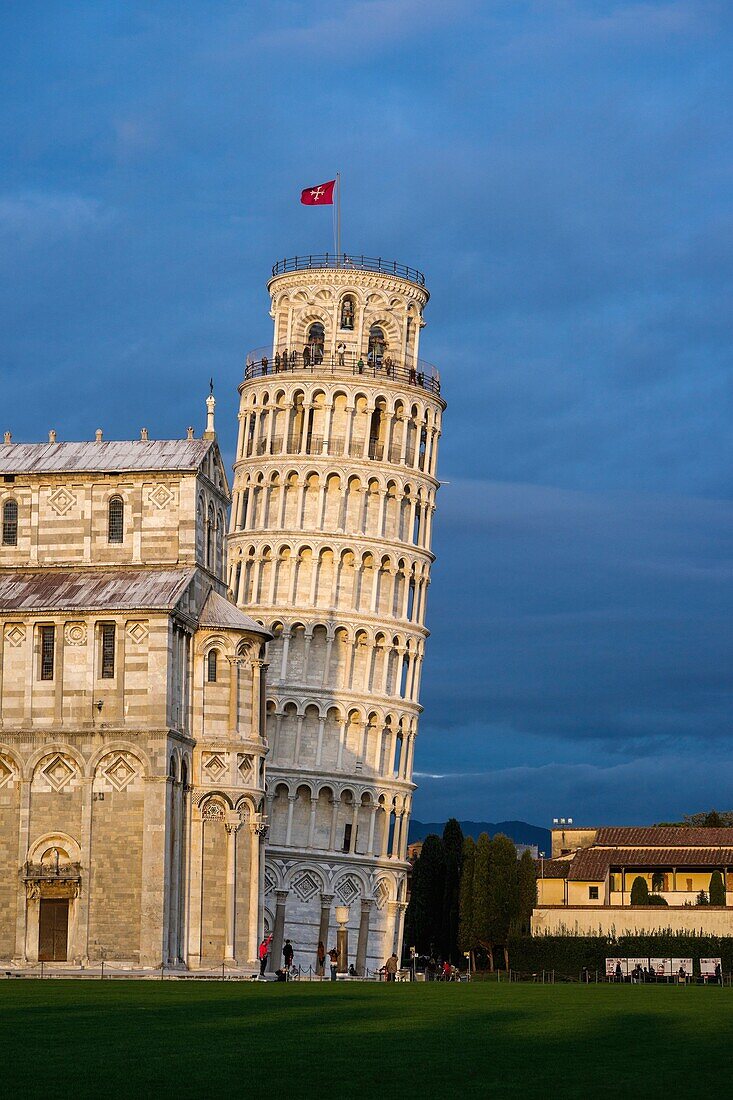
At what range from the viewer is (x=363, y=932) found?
110250 millimetres

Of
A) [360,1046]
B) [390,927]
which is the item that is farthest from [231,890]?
[360,1046]

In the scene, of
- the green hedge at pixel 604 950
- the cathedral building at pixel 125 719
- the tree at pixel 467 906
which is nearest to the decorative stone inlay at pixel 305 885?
the tree at pixel 467 906

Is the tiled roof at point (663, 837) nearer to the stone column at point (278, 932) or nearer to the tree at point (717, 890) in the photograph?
the tree at point (717, 890)

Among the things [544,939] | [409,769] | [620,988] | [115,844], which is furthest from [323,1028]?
[409,769]

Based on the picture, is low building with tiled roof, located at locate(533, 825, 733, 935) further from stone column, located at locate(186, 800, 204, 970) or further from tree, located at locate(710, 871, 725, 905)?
stone column, located at locate(186, 800, 204, 970)

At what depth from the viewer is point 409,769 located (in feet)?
382

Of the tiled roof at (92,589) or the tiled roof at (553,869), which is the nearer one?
the tiled roof at (92,589)

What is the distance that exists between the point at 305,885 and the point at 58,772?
38635mm

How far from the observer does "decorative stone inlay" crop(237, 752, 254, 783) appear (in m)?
77.0

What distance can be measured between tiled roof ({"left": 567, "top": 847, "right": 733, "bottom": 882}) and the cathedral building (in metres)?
50.7

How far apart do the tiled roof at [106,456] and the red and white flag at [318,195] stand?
32377 mm

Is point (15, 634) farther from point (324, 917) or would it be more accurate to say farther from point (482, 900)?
point (482, 900)

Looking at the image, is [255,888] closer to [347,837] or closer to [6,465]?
[6,465]

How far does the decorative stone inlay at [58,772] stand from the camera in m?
73.3
